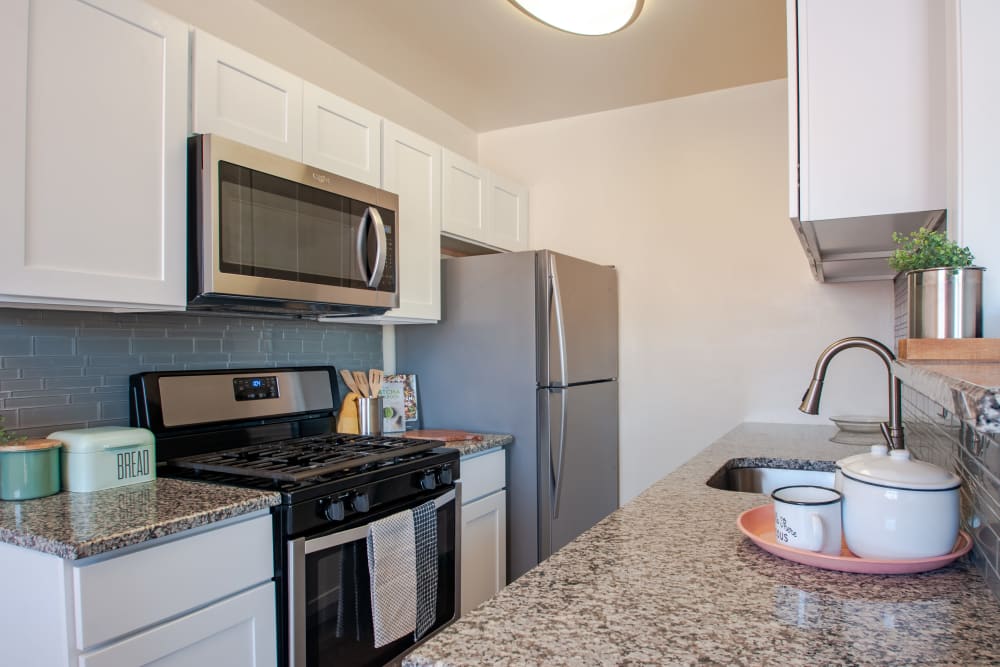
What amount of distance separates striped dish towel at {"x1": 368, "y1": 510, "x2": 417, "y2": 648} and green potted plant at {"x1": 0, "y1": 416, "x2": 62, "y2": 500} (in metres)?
0.77

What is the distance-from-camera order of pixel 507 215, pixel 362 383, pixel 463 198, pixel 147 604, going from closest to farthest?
1. pixel 147 604
2. pixel 362 383
3. pixel 463 198
4. pixel 507 215

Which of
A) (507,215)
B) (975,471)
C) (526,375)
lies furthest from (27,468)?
(507,215)

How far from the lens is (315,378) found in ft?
8.32

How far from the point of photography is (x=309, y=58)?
2623mm

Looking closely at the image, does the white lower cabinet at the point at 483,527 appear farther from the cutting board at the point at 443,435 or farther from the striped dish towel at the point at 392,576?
the striped dish towel at the point at 392,576

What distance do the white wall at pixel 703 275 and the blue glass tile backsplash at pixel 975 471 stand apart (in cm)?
174

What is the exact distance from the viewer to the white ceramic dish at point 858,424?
2553 millimetres

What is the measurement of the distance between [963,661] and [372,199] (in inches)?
80.4

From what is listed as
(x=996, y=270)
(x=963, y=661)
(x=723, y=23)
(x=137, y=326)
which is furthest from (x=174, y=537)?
(x=723, y=23)

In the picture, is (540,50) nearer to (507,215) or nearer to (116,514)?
(507,215)

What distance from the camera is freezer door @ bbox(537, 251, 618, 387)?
274 cm

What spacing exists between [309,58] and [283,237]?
1057mm

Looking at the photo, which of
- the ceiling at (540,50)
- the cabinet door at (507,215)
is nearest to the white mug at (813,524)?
the ceiling at (540,50)

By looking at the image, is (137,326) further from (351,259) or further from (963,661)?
(963,661)
